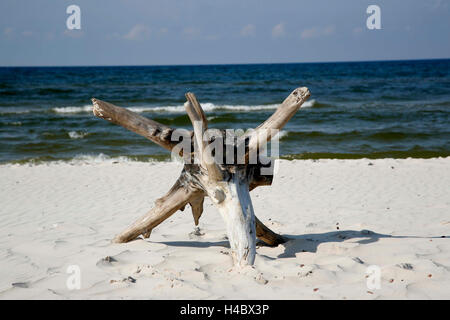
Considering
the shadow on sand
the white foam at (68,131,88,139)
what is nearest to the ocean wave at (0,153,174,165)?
the white foam at (68,131,88,139)

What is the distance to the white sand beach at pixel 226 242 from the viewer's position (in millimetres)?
3562

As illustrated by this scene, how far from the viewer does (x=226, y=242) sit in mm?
4918

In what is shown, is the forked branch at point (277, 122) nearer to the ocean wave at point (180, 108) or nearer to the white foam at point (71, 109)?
the ocean wave at point (180, 108)

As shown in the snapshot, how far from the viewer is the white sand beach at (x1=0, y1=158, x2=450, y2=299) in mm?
3562

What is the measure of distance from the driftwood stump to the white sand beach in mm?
389

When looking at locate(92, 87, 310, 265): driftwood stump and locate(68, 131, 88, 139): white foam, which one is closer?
locate(92, 87, 310, 265): driftwood stump

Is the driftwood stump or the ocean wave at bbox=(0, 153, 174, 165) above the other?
the driftwood stump

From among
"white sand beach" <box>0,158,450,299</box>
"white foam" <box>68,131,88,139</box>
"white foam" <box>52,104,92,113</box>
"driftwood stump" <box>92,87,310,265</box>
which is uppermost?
"white foam" <box>52,104,92,113</box>

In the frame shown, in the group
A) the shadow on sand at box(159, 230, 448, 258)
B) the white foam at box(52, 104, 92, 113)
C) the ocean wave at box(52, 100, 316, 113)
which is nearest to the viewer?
the shadow on sand at box(159, 230, 448, 258)

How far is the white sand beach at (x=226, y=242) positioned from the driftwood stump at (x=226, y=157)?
0.39m

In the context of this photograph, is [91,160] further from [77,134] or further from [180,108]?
[180,108]

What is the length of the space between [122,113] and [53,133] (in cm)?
1282

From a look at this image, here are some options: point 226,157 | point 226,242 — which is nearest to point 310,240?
point 226,242

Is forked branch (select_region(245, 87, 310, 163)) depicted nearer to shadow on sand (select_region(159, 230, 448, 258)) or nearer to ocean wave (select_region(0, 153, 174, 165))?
shadow on sand (select_region(159, 230, 448, 258))
